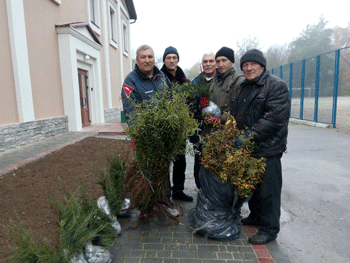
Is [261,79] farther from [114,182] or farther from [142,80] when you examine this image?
[114,182]

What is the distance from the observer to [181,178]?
3.68 meters

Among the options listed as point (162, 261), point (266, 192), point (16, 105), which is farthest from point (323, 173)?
point (16, 105)

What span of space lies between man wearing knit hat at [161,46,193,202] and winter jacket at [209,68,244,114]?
548mm

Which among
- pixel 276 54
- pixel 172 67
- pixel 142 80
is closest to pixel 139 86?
pixel 142 80

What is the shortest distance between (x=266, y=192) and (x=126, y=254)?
1.55 metres

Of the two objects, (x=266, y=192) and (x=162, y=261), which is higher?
(x=266, y=192)

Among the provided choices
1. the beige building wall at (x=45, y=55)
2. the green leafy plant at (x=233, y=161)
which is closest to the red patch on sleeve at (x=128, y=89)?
the green leafy plant at (x=233, y=161)

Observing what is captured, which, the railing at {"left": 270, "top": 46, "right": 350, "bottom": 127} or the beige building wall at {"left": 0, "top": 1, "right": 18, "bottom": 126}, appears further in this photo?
the railing at {"left": 270, "top": 46, "right": 350, "bottom": 127}

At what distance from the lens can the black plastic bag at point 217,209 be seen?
100.0 inches

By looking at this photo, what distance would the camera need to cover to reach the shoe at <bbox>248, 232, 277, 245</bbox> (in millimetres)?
2539

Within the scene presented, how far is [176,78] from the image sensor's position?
141 inches

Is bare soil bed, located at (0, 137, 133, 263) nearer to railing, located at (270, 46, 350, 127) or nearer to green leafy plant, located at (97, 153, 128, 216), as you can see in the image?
green leafy plant, located at (97, 153, 128, 216)

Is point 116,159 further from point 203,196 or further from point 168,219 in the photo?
point 203,196

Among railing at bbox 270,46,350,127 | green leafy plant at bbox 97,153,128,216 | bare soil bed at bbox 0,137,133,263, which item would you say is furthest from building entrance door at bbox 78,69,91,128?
railing at bbox 270,46,350,127
